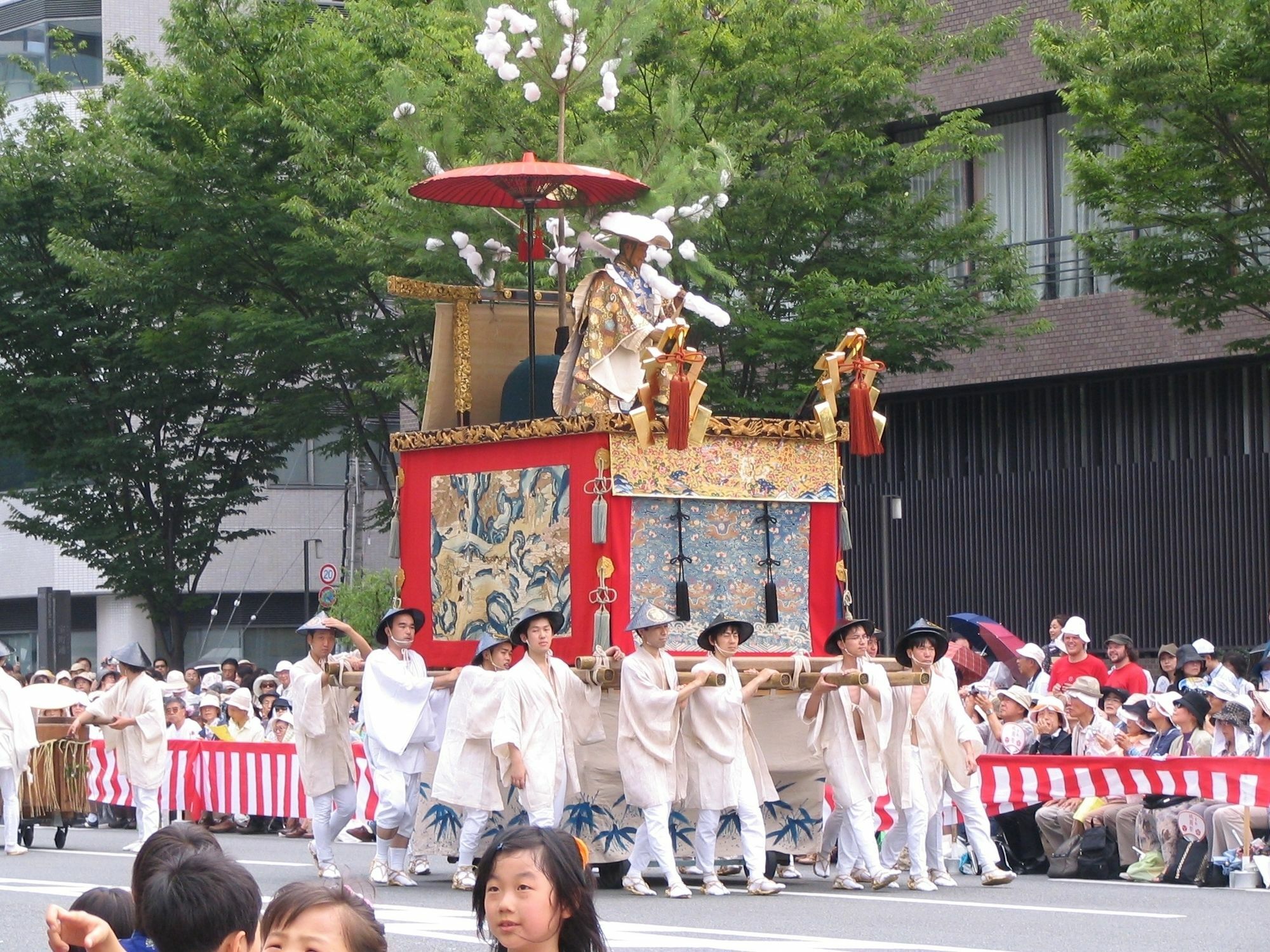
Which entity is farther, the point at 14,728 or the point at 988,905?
the point at 14,728

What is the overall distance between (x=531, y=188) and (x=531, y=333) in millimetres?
1009

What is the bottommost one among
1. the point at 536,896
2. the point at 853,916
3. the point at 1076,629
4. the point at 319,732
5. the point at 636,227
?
the point at 853,916

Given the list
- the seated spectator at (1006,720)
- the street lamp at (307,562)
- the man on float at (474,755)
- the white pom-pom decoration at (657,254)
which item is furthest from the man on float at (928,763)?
the street lamp at (307,562)

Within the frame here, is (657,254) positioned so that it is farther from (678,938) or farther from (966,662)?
(966,662)

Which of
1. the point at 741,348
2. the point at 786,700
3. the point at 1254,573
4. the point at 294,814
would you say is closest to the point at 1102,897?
the point at 786,700

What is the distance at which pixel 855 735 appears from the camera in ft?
46.1

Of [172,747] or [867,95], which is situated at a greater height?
[867,95]

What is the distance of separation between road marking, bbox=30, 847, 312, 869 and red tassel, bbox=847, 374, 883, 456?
4907 millimetres

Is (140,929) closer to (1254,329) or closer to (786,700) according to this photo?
(786,700)

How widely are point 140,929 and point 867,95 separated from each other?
18716 millimetres

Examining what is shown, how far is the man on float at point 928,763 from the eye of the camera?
1412cm

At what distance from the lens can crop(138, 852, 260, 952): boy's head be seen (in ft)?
15.8

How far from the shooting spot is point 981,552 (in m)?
27.3

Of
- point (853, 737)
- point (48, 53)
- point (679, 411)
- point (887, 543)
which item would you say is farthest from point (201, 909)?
point (48, 53)
